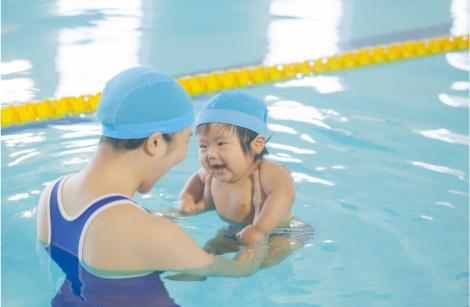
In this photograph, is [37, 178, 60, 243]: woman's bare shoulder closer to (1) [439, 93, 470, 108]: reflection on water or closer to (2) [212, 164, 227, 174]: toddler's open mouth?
(2) [212, 164, 227, 174]: toddler's open mouth

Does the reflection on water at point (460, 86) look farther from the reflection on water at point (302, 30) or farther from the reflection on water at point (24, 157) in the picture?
the reflection on water at point (24, 157)

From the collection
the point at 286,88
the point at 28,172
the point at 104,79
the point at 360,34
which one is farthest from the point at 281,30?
the point at 28,172

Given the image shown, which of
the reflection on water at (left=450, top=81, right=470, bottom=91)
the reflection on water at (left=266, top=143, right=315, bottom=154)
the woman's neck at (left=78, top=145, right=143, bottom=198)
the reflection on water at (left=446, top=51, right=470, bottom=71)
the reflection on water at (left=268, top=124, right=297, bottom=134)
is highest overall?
the reflection on water at (left=446, top=51, right=470, bottom=71)

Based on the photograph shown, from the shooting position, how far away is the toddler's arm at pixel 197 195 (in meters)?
3.32

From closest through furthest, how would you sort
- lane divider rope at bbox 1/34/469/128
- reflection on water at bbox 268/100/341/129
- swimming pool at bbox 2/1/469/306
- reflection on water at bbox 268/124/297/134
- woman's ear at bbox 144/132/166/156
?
woman's ear at bbox 144/132/166/156
swimming pool at bbox 2/1/469/306
reflection on water at bbox 268/124/297/134
reflection on water at bbox 268/100/341/129
lane divider rope at bbox 1/34/469/128

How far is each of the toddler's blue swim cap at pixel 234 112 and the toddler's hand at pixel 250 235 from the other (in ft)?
1.89

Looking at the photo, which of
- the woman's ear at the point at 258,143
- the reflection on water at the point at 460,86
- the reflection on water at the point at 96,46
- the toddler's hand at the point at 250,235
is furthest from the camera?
the reflection on water at the point at 96,46

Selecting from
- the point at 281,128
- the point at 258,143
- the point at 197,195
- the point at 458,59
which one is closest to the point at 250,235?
the point at 258,143

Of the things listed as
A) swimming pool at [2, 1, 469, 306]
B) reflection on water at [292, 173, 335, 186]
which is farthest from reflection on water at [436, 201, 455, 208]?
reflection on water at [292, 173, 335, 186]

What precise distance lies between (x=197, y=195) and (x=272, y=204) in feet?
2.24

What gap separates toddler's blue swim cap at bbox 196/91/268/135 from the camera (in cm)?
293

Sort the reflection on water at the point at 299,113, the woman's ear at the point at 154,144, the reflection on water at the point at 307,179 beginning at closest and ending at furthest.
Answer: the woman's ear at the point at 154,144 → the reflection on water at the point at 307,179 → the reflection on water at the point at 299,113

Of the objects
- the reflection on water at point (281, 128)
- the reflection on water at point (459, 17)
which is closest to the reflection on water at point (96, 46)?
the reflection on water at point (281, 128)

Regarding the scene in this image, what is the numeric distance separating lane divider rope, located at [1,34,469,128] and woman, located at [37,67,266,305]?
12.3ft
